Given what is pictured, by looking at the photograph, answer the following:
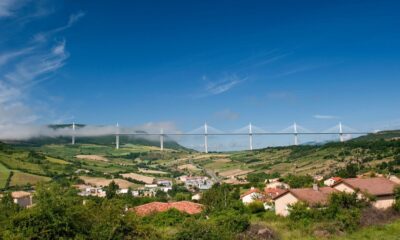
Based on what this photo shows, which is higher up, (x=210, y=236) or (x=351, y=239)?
(x=210, y=236)

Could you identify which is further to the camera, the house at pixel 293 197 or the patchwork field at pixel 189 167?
the patchwork field at pixel 189 167

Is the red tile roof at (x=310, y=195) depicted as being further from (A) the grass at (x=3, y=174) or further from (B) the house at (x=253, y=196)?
(A) the grass at (x=3, y=174)

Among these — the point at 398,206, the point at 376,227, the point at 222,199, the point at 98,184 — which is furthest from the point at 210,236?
the point at 98,184

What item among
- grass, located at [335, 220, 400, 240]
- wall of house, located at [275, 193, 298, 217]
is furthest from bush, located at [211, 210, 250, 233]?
wall of house, located at [275, 193, 298, 217]

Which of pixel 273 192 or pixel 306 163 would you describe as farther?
pixel 306 163

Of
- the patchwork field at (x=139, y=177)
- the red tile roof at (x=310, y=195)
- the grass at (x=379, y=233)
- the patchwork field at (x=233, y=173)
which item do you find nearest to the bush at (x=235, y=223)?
the grass at (x=379, y=233)

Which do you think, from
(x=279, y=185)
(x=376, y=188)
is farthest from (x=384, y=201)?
(x=279, y=185)

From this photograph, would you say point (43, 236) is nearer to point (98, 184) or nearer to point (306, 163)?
point (98, 184)

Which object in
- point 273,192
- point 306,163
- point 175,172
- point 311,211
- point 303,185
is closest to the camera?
point 311,211

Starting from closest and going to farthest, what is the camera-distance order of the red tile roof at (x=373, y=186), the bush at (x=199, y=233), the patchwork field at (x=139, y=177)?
the bush at (x=199, y=233), the red tile roof at (x=373, y=186), the patchwork field at (x=139, y=177)
